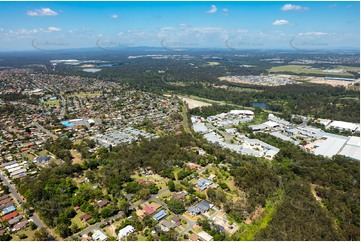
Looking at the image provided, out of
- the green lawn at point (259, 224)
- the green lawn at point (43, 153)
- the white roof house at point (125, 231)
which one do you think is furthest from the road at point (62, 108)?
the green lawn at point (259, 224)

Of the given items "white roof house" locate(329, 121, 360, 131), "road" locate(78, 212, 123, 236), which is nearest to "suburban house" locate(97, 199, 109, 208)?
"road" locate(78, 212, 123, 236)

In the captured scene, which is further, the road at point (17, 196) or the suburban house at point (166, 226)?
the road at point (17, 196)

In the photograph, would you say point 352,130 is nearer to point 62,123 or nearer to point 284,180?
point 284,180

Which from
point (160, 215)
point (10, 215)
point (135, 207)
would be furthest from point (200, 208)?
point (10, 215)

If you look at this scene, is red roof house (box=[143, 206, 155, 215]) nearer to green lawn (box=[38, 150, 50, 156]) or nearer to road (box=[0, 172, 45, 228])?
road (box=[0, 172, 45, 228])

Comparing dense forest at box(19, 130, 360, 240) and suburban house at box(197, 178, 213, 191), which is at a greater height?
dense forest at box(19, 130, 360, 240)

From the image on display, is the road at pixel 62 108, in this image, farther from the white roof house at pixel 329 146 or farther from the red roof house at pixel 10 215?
the white roof house at pixel 329 146

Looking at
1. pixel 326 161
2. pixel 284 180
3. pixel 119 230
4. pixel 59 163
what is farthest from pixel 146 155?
pixel 326 161

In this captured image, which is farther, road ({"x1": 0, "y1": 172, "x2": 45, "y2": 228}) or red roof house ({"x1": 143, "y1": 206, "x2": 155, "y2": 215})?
red roof house ({"x1": 143, "y1": 206, "x2": 155, "y2": 215})
